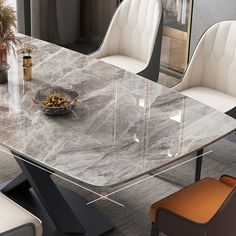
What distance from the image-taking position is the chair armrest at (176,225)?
2.46 m

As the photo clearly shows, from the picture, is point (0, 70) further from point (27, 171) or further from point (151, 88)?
point (151, 88)

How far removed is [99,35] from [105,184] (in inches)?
153

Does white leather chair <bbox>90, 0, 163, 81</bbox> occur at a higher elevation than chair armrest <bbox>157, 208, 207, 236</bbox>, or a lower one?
higher

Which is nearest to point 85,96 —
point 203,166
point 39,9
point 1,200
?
point 1,200

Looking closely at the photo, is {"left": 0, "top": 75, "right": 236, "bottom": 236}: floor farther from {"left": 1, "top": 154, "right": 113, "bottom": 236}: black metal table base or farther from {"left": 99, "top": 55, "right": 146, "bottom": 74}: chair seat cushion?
{"left": 99, "top": 55, "right": 146, "bottom": 74}: chair seat cushion

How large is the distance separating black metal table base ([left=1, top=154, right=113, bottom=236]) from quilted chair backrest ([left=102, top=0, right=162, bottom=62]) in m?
1.23

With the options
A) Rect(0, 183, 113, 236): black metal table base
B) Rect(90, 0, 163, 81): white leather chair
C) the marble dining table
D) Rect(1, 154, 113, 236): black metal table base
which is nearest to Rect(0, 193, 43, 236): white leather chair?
the marble dining table

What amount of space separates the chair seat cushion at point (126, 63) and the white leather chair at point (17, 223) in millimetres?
1707

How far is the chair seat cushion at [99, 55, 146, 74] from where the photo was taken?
408cm

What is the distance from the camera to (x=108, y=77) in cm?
332

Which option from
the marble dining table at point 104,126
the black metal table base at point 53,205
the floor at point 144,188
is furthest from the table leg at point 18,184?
the marble dining table at point 104,126

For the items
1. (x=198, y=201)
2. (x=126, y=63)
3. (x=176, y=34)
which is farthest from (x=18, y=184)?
(x=176, y=34)

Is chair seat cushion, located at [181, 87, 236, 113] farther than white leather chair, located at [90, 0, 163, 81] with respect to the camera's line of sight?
No

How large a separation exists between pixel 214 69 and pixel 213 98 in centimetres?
22
